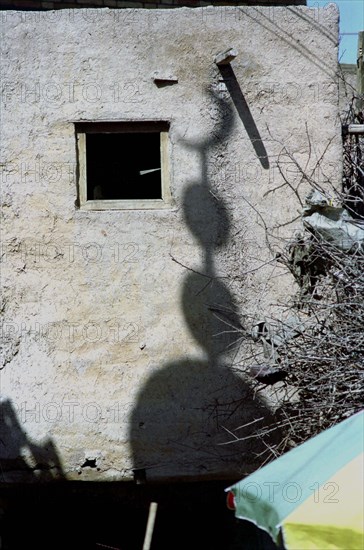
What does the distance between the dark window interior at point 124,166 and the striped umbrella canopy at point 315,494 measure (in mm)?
2839

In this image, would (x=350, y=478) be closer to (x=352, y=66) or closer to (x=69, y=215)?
(x=69, y=215)

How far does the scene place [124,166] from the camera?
22.9 feet

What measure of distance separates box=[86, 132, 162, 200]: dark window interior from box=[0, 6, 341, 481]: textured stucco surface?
188 mm

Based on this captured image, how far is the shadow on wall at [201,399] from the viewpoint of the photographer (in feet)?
21.6

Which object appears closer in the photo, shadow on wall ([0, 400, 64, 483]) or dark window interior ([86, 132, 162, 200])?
shadow on wall ([0, 400, 64, 483])

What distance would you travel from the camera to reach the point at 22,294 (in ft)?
21.8

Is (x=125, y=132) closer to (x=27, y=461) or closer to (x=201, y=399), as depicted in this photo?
(x=201, y=399)

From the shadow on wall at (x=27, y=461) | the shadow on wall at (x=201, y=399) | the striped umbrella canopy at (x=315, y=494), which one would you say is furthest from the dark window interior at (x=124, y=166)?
the striped umbrella canopy at (x=315, y=494)

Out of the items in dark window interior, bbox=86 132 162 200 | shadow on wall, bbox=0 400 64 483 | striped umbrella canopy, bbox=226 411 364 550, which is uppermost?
dark window interior, bbox=86 132 162 200

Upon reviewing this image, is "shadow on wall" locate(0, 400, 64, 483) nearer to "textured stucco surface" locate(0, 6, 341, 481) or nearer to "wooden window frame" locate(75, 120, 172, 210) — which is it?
"textured stucco surface" locate(0, 6, 341, 481)

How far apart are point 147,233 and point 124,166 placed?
64 cm

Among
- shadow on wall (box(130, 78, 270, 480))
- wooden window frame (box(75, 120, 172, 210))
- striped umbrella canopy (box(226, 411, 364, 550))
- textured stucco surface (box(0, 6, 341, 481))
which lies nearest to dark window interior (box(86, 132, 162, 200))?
wooden window frame (box(75, 120, 172, 210))

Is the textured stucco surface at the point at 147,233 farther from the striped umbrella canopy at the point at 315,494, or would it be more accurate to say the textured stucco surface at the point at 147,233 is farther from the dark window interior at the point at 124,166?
the striped umbrella canopy at the point at 315,494

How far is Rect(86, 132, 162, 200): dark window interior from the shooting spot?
6.89 m
